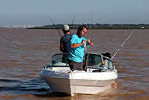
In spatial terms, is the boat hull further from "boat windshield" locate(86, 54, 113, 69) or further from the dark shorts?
"boat windshield" locate(86, 54, 113, 69)

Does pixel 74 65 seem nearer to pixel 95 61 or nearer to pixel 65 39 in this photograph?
pixel 65 39

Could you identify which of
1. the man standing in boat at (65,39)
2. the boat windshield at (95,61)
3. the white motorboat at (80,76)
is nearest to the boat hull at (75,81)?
the white motorboat at (80,76)

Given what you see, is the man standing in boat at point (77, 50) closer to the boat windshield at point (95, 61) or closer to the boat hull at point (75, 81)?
the boat hull at point (75, 81)

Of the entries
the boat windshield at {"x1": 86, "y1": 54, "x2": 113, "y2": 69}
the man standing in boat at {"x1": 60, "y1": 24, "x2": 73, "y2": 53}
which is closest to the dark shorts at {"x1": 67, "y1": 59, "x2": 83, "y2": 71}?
the man standing in boat at {"x1": 60, "y1": 24, "x2": 73, "y2": 53}

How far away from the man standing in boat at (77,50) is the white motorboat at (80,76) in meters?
0.24

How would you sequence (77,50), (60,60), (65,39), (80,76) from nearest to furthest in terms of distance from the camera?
(80,76) → (77,50) → (65,39) → (60,60)

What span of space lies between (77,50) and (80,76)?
0.70 m

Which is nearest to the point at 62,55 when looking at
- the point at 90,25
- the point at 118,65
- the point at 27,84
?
the point at 90,25

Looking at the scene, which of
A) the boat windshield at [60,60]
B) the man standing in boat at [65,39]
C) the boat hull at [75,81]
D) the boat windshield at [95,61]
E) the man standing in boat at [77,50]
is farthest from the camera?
the boat windshield at [95,61]

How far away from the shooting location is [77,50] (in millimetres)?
9492

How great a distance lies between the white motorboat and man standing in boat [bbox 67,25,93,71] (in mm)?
236

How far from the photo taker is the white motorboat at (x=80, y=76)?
9227 millimetres

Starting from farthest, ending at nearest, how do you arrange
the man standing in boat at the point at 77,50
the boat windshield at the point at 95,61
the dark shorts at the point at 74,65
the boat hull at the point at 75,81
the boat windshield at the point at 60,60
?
the boat windshield at the point at 95,61
the boat windshield at the point at 60,60
the dark shorts at the point at 74,65
the man standing in boat at the point at 77,50
the boat hull at the point at 75,81

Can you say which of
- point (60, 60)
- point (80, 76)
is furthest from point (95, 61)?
point (80, 76)
